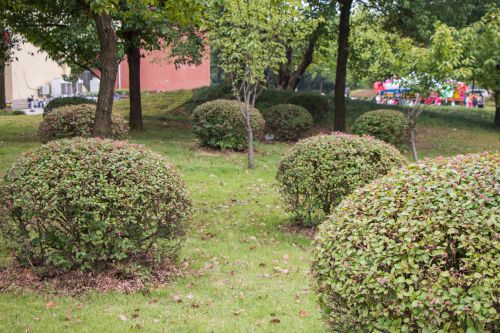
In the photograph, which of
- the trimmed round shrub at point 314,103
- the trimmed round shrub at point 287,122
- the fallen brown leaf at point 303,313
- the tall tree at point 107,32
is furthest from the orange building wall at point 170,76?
the fallen brown leaf at point 303,313

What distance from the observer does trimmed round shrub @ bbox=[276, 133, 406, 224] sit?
7859mm

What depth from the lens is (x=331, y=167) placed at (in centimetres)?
789

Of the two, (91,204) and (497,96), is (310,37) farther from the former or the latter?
(91,204)

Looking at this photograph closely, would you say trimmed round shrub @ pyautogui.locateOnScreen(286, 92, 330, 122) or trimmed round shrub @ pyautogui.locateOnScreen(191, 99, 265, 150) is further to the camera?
trimmed round shrub @ pyautogui.locateOnScreen(286, 92, 330, 122)

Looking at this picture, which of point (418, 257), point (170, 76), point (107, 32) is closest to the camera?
point (418, 257)

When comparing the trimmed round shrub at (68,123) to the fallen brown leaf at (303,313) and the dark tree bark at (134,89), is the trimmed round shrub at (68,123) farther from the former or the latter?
the fallen brown leaf at (303,313)

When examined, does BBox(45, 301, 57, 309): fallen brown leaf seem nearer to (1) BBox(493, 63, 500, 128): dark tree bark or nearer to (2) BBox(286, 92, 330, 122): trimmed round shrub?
(1) BBox(493, 63, 500, 128): dark tree bark

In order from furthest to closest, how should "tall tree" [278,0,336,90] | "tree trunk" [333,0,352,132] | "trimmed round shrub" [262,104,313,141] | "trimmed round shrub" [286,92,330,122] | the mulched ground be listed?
"trimmed round shrub" [286,92,330,122], "tree trunk" [333,0,352,132], "trimmed round shrub" [262,104,313,141], "tall tree" [278,0,336,90], the mulched ground

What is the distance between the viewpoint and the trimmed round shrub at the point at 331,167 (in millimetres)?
7859

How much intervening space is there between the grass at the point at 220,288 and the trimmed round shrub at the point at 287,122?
20.2ft

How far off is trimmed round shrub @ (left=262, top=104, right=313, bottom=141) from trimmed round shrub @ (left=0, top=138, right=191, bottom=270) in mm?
13362

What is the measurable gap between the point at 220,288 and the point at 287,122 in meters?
13.7

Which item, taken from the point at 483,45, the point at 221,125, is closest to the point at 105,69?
the point at 221,125

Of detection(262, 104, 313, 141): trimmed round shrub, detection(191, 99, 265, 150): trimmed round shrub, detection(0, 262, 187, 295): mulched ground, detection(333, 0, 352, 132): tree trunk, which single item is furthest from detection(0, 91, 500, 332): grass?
detection(333, 0, 352, 132): tree trunk
